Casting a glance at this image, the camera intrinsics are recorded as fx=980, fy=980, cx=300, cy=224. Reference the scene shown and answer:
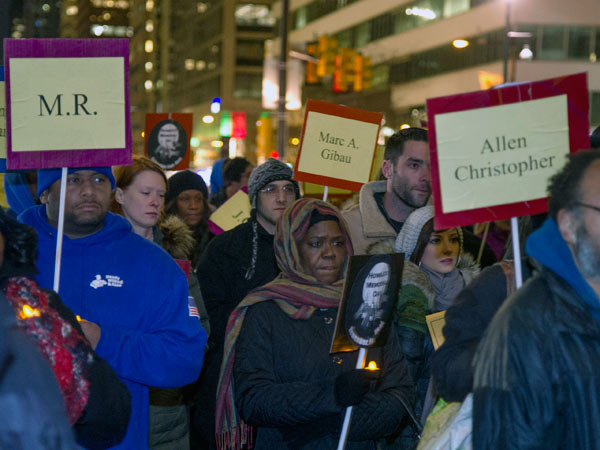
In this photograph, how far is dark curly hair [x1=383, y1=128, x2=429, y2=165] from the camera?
6.04 meters

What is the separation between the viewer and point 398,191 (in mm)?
5969

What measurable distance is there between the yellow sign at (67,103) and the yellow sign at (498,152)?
1.55m

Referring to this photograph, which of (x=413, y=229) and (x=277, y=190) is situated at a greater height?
(x=277, y=190)

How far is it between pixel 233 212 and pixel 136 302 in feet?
14.4

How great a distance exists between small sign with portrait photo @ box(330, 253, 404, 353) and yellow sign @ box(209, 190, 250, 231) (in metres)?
4.32

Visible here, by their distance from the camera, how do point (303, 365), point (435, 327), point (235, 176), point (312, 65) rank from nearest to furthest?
point (303, 365) → point (435, 327) → point (235, 176) → point (312, 65)

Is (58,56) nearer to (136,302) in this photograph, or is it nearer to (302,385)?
(136,302)

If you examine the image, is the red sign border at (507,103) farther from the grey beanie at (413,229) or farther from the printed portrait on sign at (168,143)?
the printed portrait on sign at (168,143)

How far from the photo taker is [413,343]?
4.93m

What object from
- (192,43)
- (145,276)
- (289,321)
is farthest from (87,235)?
(192,43)

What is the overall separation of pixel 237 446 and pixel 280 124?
56.9 feet

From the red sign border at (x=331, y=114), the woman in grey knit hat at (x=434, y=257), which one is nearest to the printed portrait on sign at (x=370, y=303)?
the woman in grey knit hat at (x=434, y=257)

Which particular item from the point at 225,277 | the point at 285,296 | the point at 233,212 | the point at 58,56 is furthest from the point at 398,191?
the point at 233,212

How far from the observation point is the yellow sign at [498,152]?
3422 millimetres
